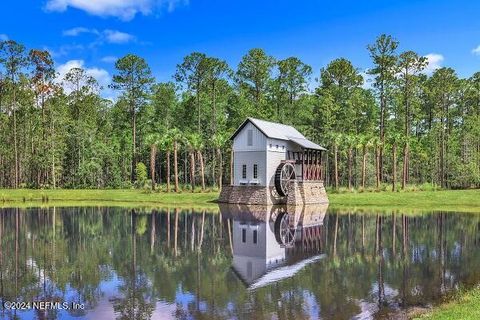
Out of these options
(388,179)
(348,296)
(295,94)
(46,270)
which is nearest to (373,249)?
(348,296)

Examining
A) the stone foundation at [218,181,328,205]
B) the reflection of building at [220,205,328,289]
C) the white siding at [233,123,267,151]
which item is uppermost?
the white siding at [233,123,267,151]

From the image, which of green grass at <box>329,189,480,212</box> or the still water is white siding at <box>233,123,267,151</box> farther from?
the still water

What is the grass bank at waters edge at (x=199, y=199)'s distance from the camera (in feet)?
172

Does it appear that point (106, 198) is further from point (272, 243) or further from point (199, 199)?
point (272, 243)

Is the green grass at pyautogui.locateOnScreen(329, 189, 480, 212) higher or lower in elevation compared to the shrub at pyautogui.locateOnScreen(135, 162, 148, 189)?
lower

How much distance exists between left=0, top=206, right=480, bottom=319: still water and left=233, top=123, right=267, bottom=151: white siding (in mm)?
17671

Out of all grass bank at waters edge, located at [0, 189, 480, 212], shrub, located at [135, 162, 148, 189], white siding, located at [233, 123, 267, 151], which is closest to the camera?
grass bank at waters edge, located at [0, 189, 480, 212]

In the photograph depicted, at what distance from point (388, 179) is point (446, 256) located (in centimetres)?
6380

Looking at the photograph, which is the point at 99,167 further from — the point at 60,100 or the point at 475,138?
the point at 475,138

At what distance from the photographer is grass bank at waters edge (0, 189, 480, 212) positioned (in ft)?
172

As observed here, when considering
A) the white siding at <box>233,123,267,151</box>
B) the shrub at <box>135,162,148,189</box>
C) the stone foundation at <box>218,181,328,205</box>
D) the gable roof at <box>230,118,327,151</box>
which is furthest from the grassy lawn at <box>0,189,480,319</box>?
the gable roof at <box>230,118,327,151</box>

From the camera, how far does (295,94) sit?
79312 millimetres

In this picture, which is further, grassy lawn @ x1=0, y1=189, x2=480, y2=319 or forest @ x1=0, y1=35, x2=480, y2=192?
forest @ x1=0, y1=35, x2=480, y2=192

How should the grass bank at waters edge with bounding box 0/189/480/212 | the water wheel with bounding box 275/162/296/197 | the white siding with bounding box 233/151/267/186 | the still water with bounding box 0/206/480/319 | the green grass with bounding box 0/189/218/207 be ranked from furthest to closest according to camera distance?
the green grass with bounding box 0/189/218/207
the white siding with bounding box 233/151/267/186
the water wheel with bounding box 275/162/296/197
the grass bank at waters edge with bounding box 0/189/480/212
the still water with bounding box 0/206/480/319
